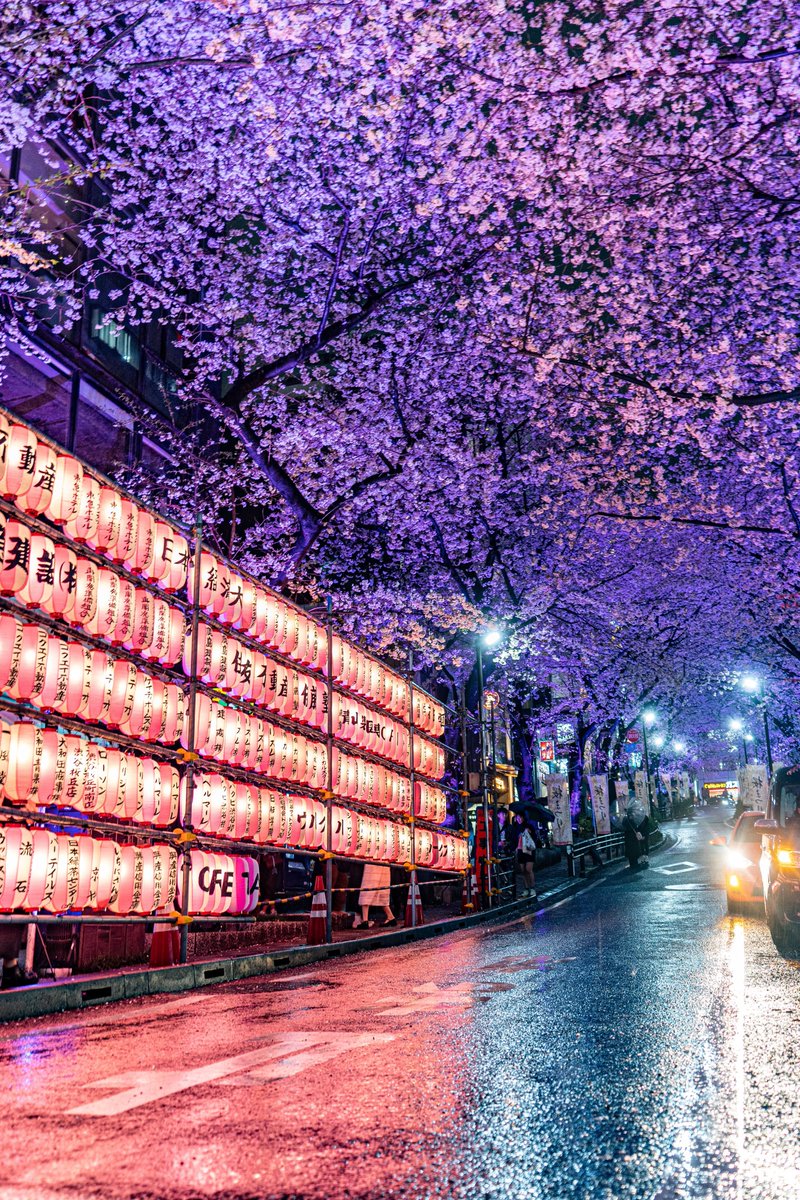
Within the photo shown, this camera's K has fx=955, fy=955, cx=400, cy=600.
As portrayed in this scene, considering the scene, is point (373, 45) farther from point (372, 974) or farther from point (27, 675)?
point (372, 974)

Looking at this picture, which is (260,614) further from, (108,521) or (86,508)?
(86,508)

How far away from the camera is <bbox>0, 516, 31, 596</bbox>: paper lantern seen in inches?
352

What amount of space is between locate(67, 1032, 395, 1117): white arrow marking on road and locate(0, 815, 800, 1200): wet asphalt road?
25 mm

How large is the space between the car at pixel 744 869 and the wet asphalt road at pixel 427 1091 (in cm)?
619

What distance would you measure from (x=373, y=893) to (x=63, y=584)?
39.4 ft

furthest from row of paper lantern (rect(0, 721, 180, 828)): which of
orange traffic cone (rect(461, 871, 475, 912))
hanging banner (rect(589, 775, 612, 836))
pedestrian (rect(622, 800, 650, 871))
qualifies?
hanging banner (rect(589, 775, 612, 836))

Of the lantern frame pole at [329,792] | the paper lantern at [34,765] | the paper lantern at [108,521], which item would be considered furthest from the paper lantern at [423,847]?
the paper lantern at [34,765]

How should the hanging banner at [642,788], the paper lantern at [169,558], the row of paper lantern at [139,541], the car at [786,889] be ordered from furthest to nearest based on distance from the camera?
the hanging banner at [642,788] → the paper lantern at [169,558] → the car at [786,889] → the row of paper lantern at [139,541]

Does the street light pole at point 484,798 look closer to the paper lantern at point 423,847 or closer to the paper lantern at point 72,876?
the paper lantern at point 423,847

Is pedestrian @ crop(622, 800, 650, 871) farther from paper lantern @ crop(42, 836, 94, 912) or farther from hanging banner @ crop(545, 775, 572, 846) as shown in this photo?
paper lantern @ crop(42, 836, 94, 912)

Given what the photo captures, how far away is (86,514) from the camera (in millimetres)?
10234

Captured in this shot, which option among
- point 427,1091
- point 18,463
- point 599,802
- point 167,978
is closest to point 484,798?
point 167,978

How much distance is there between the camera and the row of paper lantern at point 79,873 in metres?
8.71

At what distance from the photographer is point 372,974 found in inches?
436
